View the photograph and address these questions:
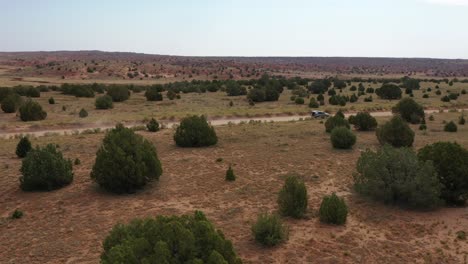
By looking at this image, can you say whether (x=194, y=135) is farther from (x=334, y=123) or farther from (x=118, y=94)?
(x=118, y=94)

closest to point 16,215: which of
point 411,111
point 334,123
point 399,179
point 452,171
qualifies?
point 399,179

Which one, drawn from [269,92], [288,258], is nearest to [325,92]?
[269,92]

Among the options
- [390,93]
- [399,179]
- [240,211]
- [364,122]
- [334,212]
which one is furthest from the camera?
[390,93]

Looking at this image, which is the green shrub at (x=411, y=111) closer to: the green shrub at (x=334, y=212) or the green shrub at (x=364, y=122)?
the green shrub at (x=364, y=122)

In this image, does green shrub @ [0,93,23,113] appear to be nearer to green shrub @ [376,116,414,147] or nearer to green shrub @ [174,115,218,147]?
green shrub @ [174,115,218,147]

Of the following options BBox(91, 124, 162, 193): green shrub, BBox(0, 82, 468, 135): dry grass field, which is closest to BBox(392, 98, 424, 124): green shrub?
BBox(0, 82, 468, 135): dry grass field

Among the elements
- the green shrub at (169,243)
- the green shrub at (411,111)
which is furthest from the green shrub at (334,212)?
the green shrub at (411,111)
